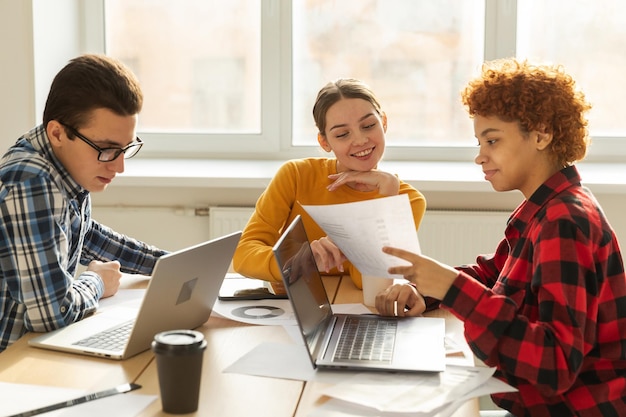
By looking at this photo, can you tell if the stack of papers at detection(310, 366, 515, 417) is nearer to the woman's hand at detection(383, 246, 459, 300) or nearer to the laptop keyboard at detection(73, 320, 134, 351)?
the woman's hand at detection(383, 246, 459, 300)

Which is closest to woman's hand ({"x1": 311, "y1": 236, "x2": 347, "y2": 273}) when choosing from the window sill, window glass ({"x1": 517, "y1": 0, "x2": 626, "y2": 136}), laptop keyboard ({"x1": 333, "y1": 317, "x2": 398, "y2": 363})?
laptop keyboard ({"x1": 333, "y1": 317, "x2": 398, "y2": 363})

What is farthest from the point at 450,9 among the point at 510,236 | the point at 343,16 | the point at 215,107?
the point at 510,236

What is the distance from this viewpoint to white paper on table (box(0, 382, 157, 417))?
118 centimetres

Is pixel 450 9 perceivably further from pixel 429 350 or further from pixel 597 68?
pixel 429 350

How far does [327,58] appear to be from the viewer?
3.42 metres

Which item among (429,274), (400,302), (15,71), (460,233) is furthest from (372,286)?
(15,71)

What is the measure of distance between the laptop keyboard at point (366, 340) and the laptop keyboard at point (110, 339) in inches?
15.4

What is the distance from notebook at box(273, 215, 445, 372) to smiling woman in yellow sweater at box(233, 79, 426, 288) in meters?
0.44

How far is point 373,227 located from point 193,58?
2.16 m

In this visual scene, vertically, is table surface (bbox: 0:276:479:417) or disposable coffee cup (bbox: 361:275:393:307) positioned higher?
disposable coffee cup (bbox: 361:275:393:307)

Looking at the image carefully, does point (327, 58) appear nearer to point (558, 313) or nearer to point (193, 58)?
point (193, 58)

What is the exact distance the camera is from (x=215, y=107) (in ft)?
11.5

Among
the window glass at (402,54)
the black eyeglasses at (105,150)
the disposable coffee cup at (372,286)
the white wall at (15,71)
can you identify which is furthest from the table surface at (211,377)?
the window glass at (402,54)

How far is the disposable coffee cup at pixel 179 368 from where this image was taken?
3.77 feet
